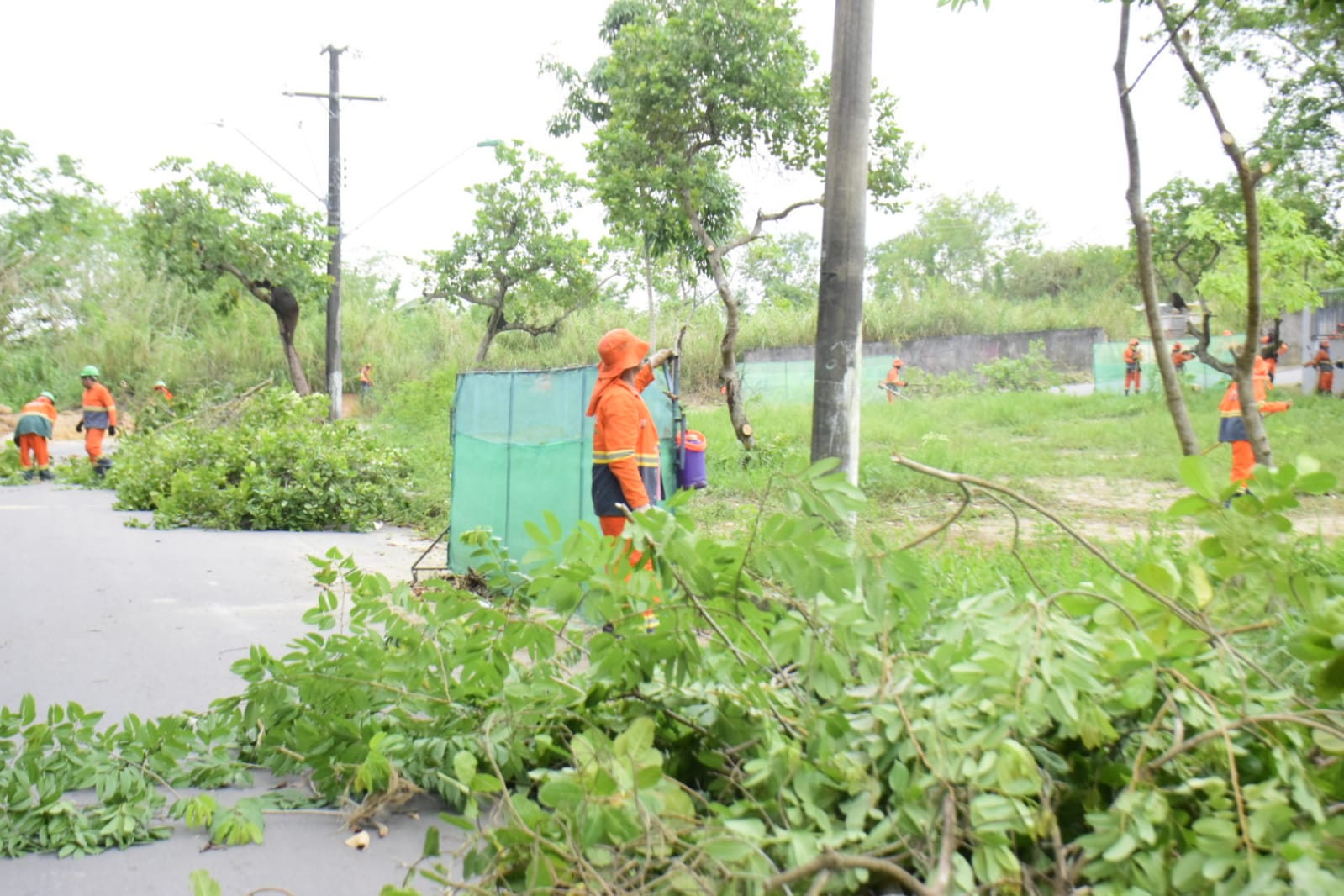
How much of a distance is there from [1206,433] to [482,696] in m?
16.6

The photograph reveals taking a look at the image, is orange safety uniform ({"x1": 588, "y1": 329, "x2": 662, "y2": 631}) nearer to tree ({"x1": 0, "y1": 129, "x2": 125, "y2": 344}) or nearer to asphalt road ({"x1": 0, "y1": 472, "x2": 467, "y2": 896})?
asphalt road ({"x1": 0, "y1": 472, "x2": 467, "y2": 896})

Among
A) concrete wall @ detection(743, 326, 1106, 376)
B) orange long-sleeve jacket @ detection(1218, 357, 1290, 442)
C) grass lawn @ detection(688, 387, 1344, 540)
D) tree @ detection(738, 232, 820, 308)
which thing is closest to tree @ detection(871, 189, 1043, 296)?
tree @ detection(738, 232, 820, 308)

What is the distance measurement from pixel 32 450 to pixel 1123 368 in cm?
2608

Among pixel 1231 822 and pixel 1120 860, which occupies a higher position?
pixel 1231 822

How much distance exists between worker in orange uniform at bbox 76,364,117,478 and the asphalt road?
11.3ft

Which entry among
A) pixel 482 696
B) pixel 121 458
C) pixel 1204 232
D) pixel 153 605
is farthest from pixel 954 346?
pixel 482 696

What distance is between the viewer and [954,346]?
34.0 m

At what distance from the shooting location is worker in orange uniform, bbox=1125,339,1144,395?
26530 millimetres

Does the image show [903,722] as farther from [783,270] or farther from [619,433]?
[783,270]

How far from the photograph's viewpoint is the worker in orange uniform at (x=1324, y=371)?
918 inches

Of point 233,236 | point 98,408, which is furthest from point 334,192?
point 98,408

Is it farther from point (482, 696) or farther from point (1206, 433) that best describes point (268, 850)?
point (1206, 433)

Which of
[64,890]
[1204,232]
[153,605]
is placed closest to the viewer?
[64,890]

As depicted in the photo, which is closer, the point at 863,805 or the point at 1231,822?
the point at 1231,822
